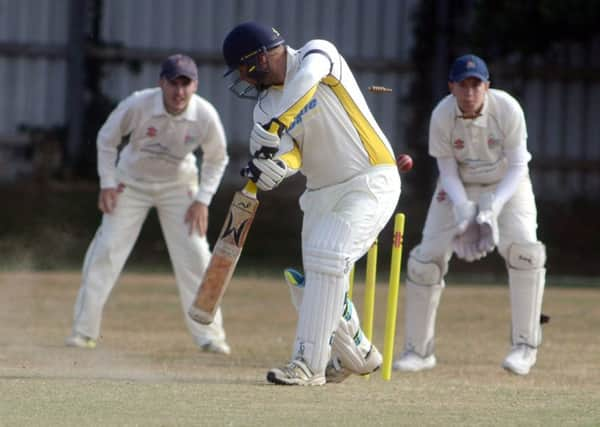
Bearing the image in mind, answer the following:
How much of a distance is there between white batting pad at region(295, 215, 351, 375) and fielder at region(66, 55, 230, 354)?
7.81 feet

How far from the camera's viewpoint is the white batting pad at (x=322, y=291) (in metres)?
5.84

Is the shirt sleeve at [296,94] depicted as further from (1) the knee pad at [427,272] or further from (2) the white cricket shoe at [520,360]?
(2) the white cricket shoe at [520,360]

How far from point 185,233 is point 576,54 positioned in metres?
9.63

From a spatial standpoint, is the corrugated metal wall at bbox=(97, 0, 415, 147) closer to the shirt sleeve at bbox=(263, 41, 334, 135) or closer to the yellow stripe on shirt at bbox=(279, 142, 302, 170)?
the yellow stripe on shirt at bbox=(279, 142, 302, 170)

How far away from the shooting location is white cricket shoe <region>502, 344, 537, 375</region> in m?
7.30

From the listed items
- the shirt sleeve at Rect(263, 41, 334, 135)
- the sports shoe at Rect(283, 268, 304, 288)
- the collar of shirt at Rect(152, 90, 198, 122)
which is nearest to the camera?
the shirt sleeve at Rect(263, 41, 334, 135)

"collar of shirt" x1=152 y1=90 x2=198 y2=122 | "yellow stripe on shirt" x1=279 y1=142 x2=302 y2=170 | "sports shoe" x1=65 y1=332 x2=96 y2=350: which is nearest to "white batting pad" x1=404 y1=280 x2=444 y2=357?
"collar of shirt" x1=152 y1=90 x2=198 y2=122

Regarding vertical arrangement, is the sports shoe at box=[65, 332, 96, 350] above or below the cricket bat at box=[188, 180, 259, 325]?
below

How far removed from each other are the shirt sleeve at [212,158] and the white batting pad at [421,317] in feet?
4.78

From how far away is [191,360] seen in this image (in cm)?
777

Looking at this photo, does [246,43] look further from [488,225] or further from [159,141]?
[159,141]

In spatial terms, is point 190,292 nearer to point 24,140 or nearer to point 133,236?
point 133,236

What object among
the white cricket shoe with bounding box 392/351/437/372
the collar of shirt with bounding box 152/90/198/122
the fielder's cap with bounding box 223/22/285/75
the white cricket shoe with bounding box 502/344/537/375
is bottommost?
the white cricket shoe with bounding box 392/351/437/372

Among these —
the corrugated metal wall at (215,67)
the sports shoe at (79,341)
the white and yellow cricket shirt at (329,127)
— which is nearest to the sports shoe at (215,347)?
the sports shoe at (79,341)
